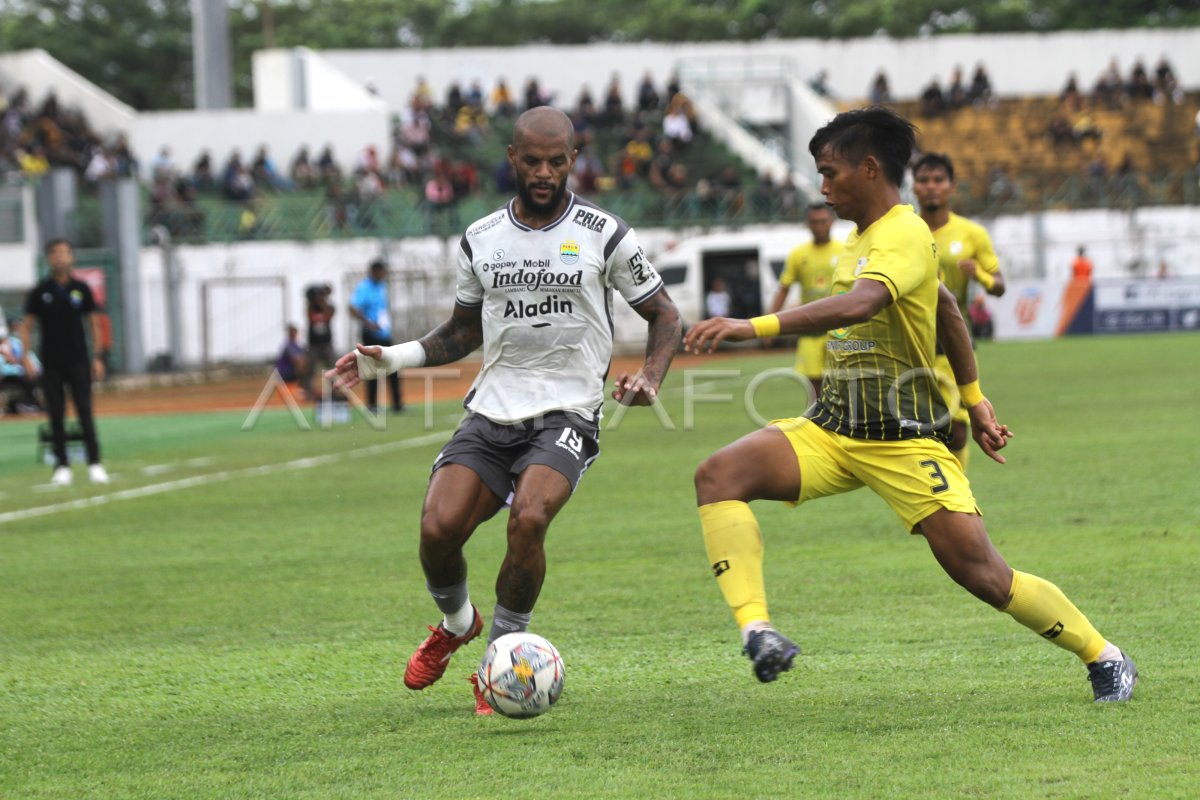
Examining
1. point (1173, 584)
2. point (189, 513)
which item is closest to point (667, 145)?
point (189, 513)

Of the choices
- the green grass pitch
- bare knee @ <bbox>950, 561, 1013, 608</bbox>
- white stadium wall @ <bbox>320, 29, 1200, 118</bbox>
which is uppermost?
white stadium wall @ <bbox>320, 29, 1200, 118</bbox>

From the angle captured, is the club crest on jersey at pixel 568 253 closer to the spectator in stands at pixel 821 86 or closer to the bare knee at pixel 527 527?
the bare knee at pixel 527 527

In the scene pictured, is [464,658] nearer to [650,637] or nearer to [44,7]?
[650,637]

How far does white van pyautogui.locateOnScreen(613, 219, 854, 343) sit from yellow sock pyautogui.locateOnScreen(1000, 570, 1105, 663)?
34202 mm

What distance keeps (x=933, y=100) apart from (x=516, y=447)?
4729 centimetres

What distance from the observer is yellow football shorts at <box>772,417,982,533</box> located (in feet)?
18.9

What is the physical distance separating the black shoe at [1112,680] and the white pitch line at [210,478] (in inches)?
387

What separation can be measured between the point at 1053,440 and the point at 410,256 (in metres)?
24.9

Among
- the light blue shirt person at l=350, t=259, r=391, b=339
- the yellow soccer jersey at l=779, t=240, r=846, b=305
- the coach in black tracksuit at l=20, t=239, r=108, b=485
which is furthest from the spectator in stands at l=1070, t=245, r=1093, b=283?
the coach in black tracksuit at l=20, t=239, r=108, b=485

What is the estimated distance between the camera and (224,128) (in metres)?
44.1

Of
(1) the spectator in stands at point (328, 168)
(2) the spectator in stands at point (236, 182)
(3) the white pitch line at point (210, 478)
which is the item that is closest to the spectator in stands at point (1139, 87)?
(1) the spectator in stands at point (328, 168)

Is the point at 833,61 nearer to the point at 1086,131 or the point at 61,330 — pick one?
the point at 1086,131

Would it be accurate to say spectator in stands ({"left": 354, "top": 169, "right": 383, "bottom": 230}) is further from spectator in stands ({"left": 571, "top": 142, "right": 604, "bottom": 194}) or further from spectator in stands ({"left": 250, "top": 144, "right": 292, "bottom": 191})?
spectator in stands ({"left": 571, "top": 142, "right": 604, "bottom": 194})

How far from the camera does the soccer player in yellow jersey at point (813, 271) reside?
14.9 metres
